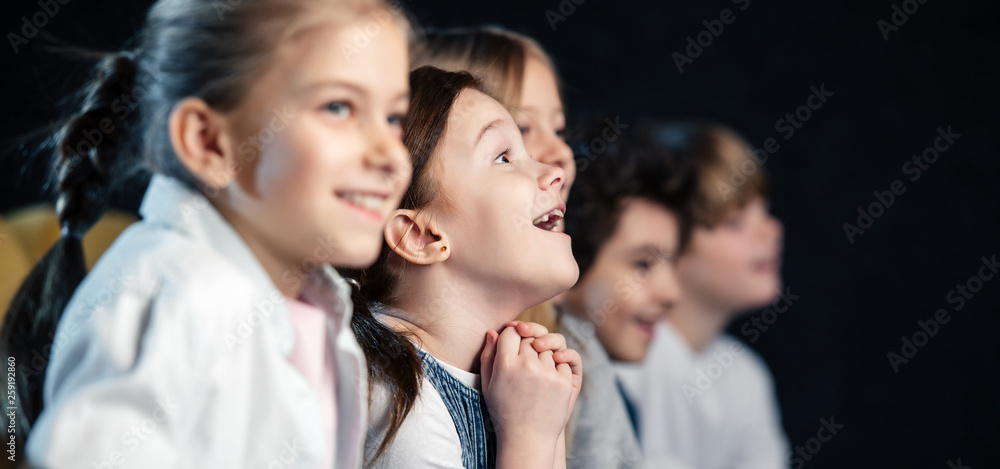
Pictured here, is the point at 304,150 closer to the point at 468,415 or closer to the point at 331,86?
the point at 331,86

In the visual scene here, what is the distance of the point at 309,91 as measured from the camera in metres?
0.58

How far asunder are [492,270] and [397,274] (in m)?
0.11

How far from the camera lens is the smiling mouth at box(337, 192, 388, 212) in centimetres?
60

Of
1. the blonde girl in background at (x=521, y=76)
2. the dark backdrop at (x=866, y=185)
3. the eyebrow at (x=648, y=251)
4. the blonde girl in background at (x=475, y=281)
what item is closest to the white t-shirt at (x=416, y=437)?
the blonde girl in background at (x=475, y=281)

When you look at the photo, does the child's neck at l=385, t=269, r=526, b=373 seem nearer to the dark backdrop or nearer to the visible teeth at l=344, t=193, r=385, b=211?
the visible teeth at l=344, t=193, r=385, b=211

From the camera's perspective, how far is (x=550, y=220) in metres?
0.95

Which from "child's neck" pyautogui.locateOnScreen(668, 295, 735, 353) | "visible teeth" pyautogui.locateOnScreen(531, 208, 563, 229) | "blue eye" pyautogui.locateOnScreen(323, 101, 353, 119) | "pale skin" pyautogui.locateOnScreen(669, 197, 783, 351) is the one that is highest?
"blue eye" pyautogui.locateOnScreen(323, 101, 353, 119)

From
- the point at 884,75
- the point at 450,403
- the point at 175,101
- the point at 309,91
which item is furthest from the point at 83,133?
the point at 884,75

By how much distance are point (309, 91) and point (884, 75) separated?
6.42ft

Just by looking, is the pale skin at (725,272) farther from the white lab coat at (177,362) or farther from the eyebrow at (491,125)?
the white lab coat at (177,362)

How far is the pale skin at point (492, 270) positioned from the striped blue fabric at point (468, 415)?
2 cm

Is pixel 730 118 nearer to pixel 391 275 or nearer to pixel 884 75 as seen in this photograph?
pixel 884 75

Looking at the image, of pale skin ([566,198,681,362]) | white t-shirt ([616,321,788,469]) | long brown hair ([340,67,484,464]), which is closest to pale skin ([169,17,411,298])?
long brown hair ([340,67,484,464])

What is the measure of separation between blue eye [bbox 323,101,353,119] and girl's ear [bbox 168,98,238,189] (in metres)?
0.08
